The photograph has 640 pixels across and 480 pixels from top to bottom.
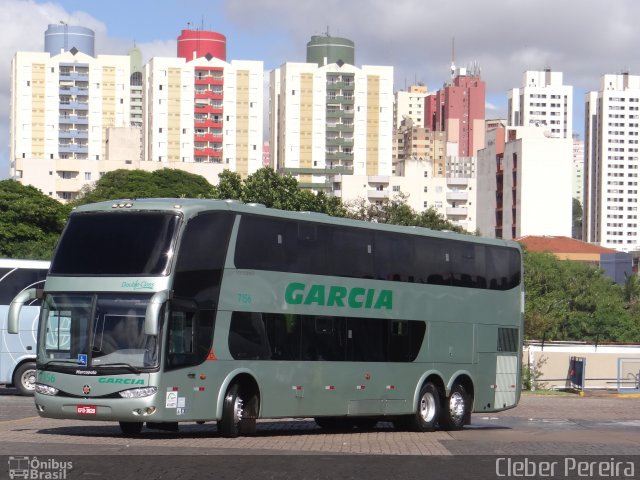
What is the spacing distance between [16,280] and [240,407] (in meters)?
14.6

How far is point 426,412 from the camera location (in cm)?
2548

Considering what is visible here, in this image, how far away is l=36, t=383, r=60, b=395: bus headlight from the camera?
19734 mm

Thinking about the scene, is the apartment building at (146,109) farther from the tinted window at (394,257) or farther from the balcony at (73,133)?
the tinted window at (394,257)

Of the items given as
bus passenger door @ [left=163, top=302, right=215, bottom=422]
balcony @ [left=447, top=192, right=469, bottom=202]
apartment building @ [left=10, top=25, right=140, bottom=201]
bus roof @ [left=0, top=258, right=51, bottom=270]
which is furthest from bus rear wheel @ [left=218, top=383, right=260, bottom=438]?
apartment building @ [left=10, top=25, right=140, bottom=201]

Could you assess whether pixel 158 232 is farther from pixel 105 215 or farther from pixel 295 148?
pixel 295 148

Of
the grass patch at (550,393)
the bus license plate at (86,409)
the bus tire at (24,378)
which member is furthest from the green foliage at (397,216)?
the bus license plate at (86,409)

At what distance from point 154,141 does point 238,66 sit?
15432 mm

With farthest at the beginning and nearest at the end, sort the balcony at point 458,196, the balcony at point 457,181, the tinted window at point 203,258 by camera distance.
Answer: the balcony at point 457,181, the balcony at point 458,196, the tinted window at point 203,258

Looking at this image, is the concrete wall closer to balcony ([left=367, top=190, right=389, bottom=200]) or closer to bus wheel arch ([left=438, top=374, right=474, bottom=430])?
bus wheel arch ([left=438, top=374, right=474, bottom=430])

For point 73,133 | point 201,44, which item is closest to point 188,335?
point 73,133

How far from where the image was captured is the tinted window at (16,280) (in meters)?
33.2
